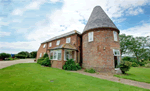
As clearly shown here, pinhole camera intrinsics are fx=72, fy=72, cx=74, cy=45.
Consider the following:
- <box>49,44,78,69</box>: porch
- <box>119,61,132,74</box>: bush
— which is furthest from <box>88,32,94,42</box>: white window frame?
<box>119,61,132,74</box>: bush

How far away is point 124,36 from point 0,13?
35.1 meters

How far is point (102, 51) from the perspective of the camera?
10703 millimetres

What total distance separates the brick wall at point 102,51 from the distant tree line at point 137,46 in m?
21.3

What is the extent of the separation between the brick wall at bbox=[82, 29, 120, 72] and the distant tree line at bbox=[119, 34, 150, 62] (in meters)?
21.3

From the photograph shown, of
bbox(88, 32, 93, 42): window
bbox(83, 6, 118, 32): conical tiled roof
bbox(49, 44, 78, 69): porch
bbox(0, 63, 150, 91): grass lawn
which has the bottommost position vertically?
bbox(0, 63, 150, 91): grass lawn

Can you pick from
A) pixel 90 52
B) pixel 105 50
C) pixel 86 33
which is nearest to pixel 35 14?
pixel 86 33

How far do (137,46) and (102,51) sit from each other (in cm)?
2492

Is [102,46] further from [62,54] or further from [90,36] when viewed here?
[62,54]

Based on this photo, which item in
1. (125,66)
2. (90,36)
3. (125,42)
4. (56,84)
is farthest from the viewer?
(125,42)

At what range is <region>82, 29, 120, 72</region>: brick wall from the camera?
10.3 meters

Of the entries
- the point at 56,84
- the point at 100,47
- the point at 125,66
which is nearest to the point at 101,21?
the point at 100,47

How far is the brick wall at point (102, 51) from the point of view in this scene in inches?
407

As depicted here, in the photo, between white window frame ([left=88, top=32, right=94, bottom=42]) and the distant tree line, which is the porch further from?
the distant tree line

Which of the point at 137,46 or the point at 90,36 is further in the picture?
the point at 137,46
